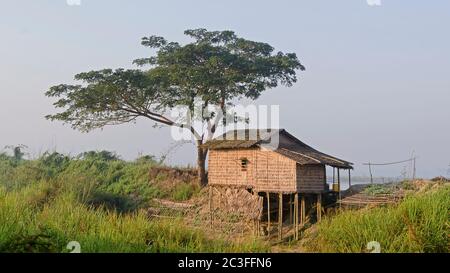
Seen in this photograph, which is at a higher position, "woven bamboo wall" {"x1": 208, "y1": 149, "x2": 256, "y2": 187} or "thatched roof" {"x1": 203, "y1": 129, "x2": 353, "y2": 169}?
"thatched roof" {"x1": 203, "y1": 129, "x2": 353, "y2": 169}

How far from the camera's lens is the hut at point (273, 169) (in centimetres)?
1797

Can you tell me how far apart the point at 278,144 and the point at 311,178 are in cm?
195

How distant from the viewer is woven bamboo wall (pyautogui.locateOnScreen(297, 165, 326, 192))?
58.7ft

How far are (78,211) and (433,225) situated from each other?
17.0 ft

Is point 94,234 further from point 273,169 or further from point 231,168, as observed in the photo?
point 231,168

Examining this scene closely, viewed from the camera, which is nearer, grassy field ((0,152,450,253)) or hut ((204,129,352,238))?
grassy field ((0,152,450,253))

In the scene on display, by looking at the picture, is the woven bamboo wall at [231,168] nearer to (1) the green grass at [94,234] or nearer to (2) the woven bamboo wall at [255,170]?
(2) the woven bamboo wall at [255,170]

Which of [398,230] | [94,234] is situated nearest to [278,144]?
[398,230]

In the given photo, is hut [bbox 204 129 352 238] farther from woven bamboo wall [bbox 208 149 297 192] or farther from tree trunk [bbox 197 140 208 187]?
tree trunk [bbox 197 140 208 187]

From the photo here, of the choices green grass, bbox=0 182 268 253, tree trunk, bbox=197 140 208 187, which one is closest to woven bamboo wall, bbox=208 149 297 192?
tree trunk, bbox=197 140 208 187

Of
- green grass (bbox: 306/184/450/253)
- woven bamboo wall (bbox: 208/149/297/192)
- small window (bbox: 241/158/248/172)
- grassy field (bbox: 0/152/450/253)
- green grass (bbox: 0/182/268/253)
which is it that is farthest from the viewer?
small window (bbox: 241/158/248/172)
